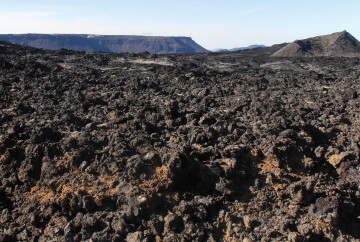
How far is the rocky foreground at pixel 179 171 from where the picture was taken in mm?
5062

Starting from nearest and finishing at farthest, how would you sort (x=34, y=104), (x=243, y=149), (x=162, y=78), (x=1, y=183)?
1. (x=1, y=183)
2. (x=243, y=149)
3. (x=34, y=104)
4. (x=162, y=78)

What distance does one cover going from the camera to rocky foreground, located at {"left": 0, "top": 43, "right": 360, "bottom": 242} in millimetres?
5062

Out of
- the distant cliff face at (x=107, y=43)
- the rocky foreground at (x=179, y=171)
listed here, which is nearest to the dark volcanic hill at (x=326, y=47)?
the rocky foreground at (x=179, y=171)

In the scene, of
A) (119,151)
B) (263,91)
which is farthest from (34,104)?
(263,91)

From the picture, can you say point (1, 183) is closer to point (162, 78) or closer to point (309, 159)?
point (309, 159)

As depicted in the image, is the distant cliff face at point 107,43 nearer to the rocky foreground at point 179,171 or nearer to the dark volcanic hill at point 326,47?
the dark volcanic hill at point 326,47

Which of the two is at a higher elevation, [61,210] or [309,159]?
[309,159]

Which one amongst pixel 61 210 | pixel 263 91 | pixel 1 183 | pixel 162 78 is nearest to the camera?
pixel 61 210

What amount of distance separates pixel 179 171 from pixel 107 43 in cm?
7903

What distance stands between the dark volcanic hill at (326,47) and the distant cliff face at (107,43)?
146 ft

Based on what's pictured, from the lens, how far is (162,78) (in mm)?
14922

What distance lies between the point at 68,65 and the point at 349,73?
11369 mm

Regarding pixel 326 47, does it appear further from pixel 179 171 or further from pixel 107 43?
pixel 107 43

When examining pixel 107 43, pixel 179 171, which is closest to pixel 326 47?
pixel 179 171
